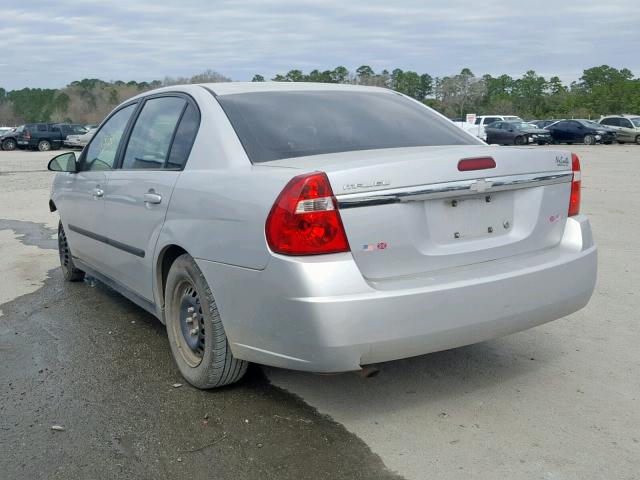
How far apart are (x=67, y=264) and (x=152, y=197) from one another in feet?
9.10

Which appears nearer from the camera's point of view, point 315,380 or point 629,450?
point 629,450

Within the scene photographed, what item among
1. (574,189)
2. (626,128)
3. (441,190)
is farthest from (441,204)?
(626,128)

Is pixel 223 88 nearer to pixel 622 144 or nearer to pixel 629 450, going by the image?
pixel 629 450

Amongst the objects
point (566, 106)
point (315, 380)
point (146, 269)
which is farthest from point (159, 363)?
point (566, 106)

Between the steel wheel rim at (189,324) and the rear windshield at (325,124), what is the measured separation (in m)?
0.89

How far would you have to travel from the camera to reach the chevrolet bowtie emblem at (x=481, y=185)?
3.33m

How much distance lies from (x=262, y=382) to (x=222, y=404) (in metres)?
0.36

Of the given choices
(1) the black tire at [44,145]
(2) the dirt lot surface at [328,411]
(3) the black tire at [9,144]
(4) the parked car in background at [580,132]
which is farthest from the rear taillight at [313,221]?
(3) the black tire at [9,144]

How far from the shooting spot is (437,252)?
3.28 meters

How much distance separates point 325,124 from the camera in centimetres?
400

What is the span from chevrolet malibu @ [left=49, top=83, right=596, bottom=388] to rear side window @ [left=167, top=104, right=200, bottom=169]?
2 centimetres

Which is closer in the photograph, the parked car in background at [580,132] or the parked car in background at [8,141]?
the parked car in background at [580,132]

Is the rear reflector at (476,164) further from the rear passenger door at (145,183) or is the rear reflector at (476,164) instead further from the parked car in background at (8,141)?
the parked car in background at (8,141)

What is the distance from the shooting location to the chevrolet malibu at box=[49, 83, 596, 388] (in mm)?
3062
